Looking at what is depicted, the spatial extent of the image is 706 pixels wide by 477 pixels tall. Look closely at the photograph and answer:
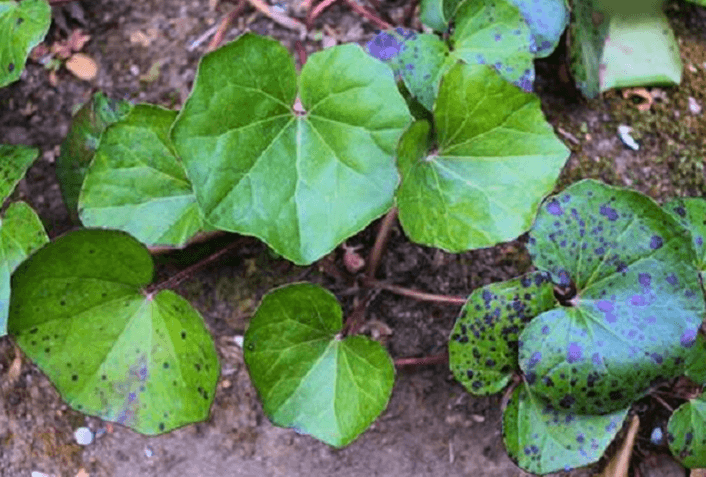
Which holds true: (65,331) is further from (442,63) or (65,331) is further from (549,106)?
(549,106)

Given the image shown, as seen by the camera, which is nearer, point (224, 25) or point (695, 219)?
point (695, 219)

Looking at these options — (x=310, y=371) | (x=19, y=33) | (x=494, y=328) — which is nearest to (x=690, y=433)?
(x=494, y=328)

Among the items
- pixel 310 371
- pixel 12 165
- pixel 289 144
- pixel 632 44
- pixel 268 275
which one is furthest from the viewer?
pixel 632 44

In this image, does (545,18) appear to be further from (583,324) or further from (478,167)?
(583,324)

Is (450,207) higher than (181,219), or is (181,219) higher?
(450,207)

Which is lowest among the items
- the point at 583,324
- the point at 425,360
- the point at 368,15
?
the point at 425,360

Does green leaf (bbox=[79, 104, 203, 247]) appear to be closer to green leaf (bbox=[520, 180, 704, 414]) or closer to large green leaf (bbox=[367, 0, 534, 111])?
large green leaf (bbox=[367, 0, 534, 111])

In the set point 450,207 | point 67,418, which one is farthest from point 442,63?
point 67,418
